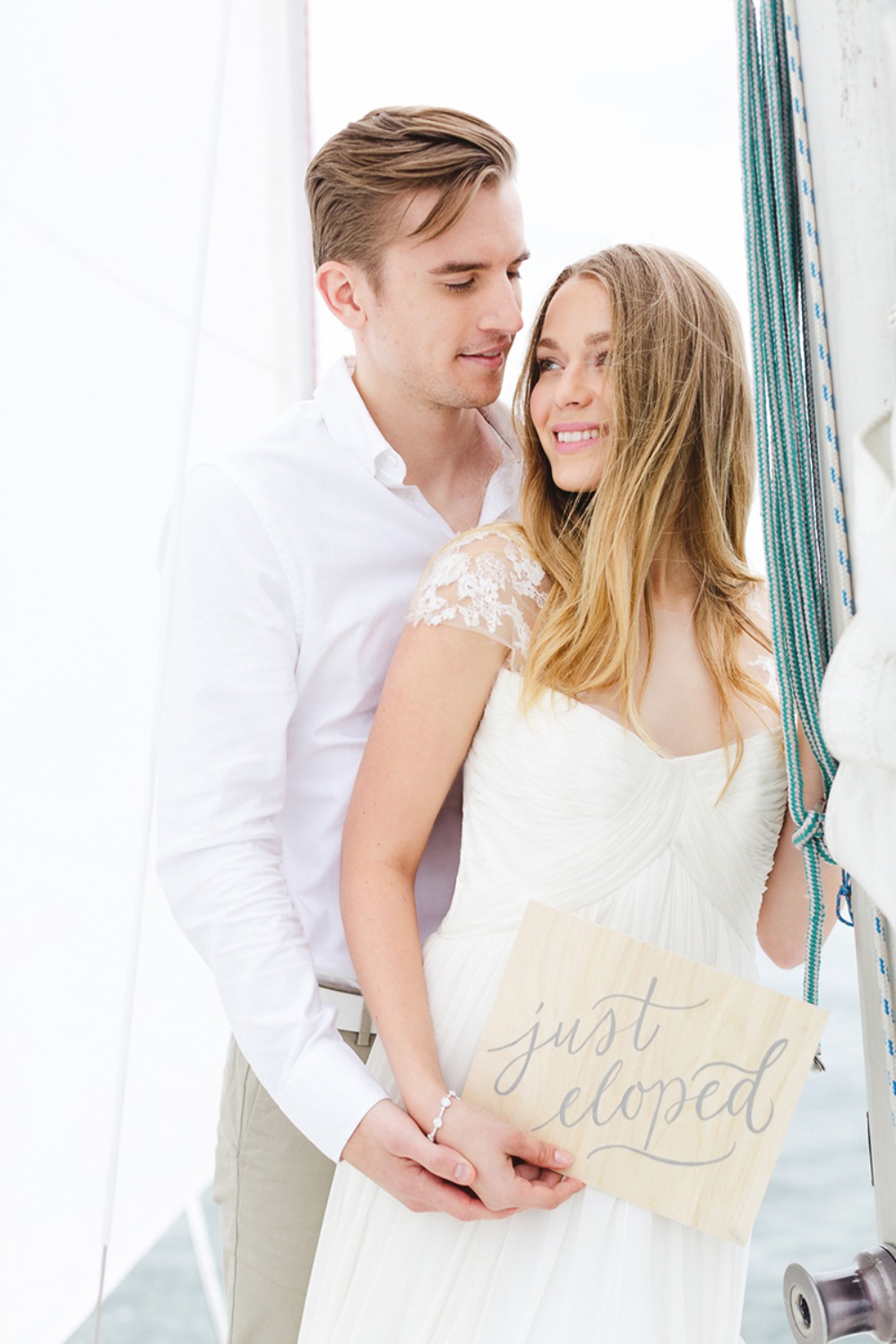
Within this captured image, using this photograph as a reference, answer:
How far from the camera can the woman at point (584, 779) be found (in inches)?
40.8

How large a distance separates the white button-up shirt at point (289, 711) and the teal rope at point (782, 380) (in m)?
0.56

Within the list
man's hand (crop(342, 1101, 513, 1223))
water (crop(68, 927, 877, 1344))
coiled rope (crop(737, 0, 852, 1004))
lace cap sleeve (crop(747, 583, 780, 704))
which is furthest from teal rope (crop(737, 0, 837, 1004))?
water (crop(68, 927, 877, 1344))

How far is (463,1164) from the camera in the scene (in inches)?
39.1

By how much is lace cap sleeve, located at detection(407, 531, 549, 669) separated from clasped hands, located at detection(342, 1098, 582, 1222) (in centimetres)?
40

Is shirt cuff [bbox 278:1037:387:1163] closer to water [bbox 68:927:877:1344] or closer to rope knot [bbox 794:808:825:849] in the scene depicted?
rope knot [bbox 794:808:825:849]

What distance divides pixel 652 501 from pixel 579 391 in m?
0.13

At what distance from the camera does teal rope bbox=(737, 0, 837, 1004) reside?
2.72ft

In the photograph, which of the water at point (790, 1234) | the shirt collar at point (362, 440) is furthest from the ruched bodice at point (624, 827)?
the water at point (790, 1234)

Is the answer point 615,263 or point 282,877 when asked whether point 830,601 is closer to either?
point 615,263

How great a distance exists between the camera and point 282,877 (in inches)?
49.7

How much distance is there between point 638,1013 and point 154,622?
1.41 meters

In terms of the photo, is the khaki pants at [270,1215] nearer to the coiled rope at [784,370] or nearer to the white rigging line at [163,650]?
the white rigging line at [163,650]

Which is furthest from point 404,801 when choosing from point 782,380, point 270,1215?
point 270,1215

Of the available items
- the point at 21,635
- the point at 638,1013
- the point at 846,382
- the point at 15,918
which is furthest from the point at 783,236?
the point at 15,918
